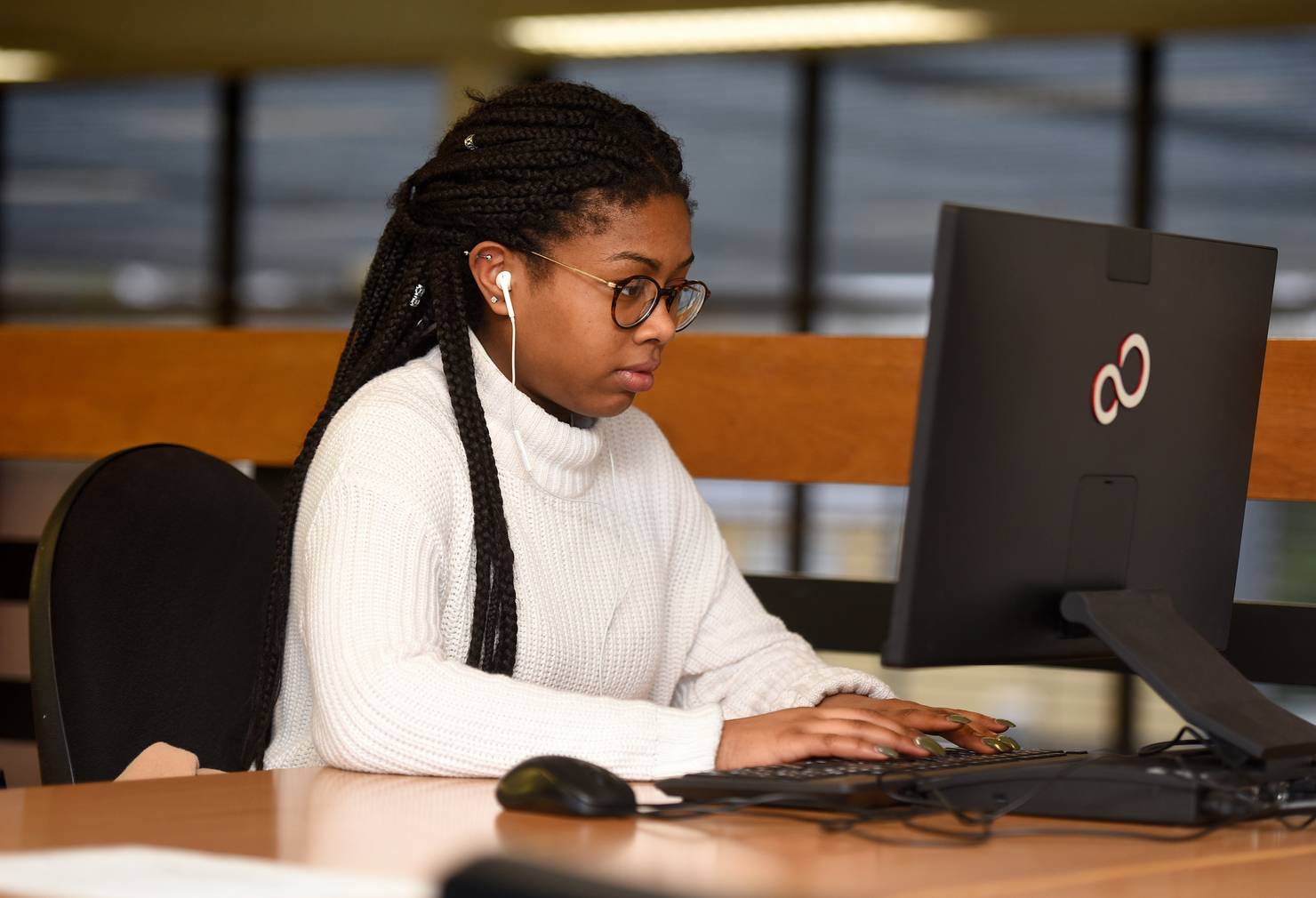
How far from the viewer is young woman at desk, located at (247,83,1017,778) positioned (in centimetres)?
128

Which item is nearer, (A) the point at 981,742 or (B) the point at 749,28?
(A) the point at 981,742

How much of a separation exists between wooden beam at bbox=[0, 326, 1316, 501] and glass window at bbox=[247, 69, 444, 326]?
168 inches

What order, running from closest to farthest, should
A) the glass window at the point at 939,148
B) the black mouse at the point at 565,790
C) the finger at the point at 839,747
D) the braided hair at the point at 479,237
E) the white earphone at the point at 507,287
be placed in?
the black mouse at the point at 565,790 < the finger at the point at 839,747 < the braided hair at the point at 479,237 < the white earphone at the point at 507,287 < the glass window at the point at 939,148

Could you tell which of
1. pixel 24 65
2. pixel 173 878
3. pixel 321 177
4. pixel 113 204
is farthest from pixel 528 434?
pixel 24 65

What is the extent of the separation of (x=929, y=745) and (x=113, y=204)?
651cm

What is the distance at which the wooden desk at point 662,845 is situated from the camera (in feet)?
2.96

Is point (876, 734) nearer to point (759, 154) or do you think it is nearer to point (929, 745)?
point (929, 745)

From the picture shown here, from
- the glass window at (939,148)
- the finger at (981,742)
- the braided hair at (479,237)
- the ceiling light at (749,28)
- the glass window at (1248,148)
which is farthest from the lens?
the glass window at (939,148)

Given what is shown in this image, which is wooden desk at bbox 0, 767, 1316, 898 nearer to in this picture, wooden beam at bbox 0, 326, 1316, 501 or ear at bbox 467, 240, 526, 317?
ear at bbox 467, 240, 526, 317

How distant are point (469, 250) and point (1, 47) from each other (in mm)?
6006

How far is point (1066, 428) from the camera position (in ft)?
3.66

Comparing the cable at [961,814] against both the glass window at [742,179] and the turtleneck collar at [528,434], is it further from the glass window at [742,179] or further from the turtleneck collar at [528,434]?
the glass window at [742,179]

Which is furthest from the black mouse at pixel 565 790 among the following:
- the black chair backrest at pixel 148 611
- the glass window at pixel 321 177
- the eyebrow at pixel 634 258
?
the glass window at pixel 321 177

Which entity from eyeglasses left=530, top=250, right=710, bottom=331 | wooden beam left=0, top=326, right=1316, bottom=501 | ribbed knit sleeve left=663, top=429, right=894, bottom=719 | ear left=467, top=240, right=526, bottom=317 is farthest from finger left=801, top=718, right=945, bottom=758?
wooden beam left=0, top=326, right=1316, bottom=501
